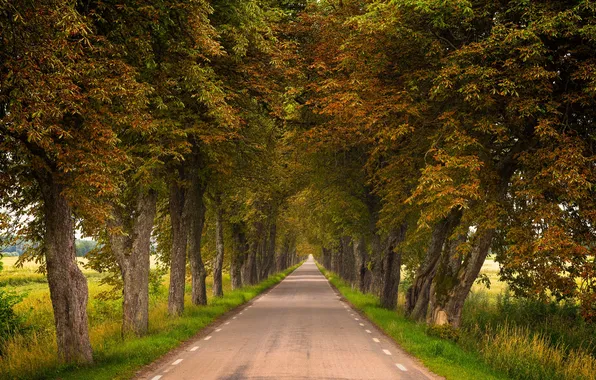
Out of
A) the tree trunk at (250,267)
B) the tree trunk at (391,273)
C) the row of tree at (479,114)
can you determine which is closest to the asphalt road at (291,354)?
the row of tree at (479,114)

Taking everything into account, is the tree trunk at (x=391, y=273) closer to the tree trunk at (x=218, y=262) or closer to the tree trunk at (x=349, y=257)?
Result: the tree trunk at (x=218, y=262)

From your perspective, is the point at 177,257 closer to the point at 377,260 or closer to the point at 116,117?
the point at 116,117

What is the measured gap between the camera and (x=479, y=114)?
13781mm

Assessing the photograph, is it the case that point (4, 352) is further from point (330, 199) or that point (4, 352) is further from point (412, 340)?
point (330, 199)

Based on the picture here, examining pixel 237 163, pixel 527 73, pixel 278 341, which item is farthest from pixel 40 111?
pixel 237 163

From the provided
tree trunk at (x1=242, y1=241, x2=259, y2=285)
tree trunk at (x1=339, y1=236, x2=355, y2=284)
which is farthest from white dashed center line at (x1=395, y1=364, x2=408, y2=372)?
tree trunk at (x1=339, y1=236, x2=355, y2=284)

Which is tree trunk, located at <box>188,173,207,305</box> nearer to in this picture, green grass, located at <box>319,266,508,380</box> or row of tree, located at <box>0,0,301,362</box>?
row of tree, located at <box>0,0,301,362</box>

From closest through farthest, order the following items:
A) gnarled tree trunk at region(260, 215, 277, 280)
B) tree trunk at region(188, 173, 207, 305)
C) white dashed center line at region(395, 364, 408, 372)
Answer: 1. white dashed center line at region(395, 364, 408, 372)
2. tree trunk at region(188, 173, 207, 305)
3. gnarled tree trunk at region(260, 215, 277, 280)

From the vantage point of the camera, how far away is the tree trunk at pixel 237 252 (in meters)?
36.5

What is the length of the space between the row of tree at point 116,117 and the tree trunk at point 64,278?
0.07ft

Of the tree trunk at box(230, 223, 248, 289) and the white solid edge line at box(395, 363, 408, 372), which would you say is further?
the tree trunk at box(230, 223, 248, 289)

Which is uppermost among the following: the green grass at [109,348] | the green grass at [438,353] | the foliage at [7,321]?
the foliage at [7,321]

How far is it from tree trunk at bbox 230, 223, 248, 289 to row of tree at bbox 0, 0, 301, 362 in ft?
47.9

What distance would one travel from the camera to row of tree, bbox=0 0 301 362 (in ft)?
23.7
